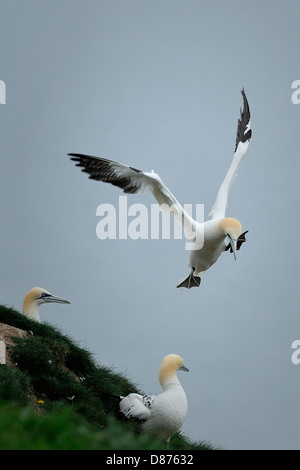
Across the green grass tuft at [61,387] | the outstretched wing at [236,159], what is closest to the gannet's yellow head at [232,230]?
the outstretched wing at [236,159]

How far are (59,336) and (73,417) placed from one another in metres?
4.25

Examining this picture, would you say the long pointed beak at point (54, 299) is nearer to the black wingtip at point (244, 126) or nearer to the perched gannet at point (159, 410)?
the perched gannet at point (159, 410)

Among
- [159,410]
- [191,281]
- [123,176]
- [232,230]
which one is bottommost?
[159,410]

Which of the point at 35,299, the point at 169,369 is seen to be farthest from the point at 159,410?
the point at 35,299

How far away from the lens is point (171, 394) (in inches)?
433

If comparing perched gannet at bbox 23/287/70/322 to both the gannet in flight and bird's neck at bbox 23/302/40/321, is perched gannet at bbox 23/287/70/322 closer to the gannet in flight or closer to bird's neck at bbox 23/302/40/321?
bird's neck at bbox 23/302/40/321

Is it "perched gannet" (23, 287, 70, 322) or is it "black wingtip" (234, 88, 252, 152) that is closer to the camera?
"perched gannet" (23, 287, 70, 322)

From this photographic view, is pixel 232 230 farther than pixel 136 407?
Yes

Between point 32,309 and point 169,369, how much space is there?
4.90m

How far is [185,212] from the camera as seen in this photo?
15.6m

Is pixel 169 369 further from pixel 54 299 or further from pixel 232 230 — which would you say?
pixel 54 299

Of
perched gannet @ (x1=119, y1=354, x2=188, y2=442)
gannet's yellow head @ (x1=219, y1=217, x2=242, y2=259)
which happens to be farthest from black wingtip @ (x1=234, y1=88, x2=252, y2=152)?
perched gannet @ (x1=119, y1=354, x2=188, y2=442)

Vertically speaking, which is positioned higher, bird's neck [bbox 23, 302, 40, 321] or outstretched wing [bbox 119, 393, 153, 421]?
bird's neck [bbox 23, 302, 40, 321]

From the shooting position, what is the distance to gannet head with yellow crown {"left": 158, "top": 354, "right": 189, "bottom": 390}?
447 inches
